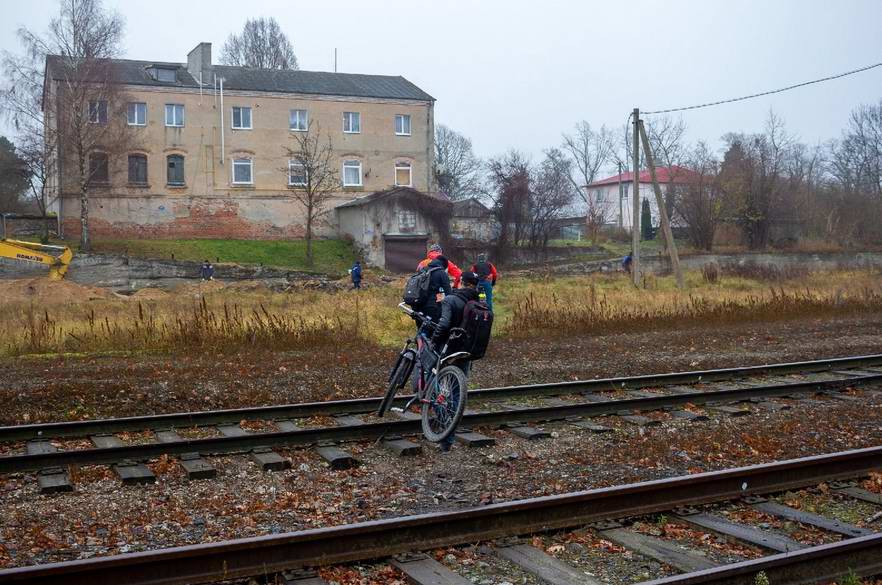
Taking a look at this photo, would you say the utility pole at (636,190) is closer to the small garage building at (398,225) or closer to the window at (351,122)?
the small garage building at (398,225)

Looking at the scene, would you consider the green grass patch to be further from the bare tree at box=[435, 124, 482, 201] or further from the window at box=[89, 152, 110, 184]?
the bare tree at box=[435, 124, 482, 201]

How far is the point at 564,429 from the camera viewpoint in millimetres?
10617

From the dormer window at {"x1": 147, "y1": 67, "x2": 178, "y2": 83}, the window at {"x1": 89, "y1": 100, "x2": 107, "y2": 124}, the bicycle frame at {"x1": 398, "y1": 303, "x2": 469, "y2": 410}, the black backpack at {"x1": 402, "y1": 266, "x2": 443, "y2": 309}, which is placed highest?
the dormer window at {"x1": 147, "y1": 67, "x2": 178, "y2": 83}

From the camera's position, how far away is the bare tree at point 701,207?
5309 centimetres

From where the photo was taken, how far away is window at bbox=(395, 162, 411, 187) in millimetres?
60625

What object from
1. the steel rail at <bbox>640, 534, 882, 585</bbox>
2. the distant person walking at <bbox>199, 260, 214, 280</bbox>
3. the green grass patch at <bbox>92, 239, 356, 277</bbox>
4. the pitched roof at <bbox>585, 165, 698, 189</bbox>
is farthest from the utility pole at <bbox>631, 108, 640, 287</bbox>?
the steel rail at <bbox>640, 534, 882, 585</bbox>

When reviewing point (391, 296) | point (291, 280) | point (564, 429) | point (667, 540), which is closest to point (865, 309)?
point (391, 296)

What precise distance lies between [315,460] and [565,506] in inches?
125

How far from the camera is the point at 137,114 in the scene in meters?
54.8

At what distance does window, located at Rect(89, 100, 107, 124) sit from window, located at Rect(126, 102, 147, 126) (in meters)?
2.92

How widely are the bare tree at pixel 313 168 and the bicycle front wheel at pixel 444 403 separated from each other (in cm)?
4661

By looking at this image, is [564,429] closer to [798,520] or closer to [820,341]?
[798,520]

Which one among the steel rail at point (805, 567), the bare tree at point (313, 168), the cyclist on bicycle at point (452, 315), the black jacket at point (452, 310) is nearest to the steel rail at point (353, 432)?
the cyclist on bicycle at point (452, 315)

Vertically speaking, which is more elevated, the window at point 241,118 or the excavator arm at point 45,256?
the window at point 241,118
